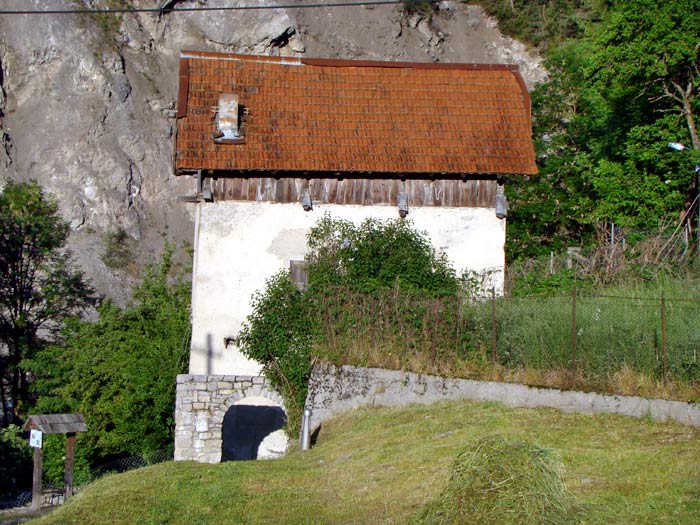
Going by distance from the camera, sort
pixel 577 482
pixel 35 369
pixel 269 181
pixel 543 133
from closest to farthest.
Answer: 1. pixel 577 482
2. pixel 269 181
3. pixel 35 369
4. pixel 543 133

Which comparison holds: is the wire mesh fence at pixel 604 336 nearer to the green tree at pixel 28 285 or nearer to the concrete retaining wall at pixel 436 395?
the concrete retaining wall at pixel 436 395

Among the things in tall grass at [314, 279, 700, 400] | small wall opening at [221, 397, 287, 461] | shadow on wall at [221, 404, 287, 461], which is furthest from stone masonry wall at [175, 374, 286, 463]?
shadow on wall at [221, 404, 287, 461]

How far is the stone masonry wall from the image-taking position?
17844 millimetres

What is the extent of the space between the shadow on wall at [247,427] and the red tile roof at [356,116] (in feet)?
28.7

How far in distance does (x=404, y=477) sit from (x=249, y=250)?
34.7ft

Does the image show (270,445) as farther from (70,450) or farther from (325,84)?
(325,84)

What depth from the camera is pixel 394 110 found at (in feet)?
70.9

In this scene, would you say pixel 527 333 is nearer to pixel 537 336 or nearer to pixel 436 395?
pixel 537 336

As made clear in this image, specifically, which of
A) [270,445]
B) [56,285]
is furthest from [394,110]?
[56,285]

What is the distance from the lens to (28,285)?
104 feet

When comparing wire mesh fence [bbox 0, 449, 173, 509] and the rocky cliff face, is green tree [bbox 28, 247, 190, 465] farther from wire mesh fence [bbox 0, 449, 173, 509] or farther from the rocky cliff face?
the rocky cliff face

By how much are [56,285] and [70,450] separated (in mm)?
15377

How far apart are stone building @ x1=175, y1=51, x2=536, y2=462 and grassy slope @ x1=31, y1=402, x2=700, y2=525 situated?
6573mm

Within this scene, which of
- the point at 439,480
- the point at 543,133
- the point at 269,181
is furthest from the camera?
the point at 543,133
